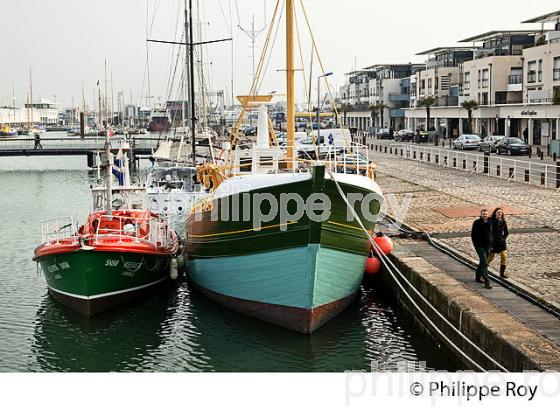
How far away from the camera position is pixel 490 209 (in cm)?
1797

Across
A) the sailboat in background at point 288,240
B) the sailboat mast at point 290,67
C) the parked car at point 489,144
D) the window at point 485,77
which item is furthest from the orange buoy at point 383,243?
the window at point 485,77

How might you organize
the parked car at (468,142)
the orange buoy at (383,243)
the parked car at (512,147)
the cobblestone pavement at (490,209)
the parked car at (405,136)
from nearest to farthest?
the cobblestone pavement at (490,209) → the orange buoy at (383,243) → the parked car at (512,147) → the parked car at (468,142) → the parked car at (405,136)

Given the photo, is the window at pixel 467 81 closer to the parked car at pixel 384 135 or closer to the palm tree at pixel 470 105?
the palm tree at pixel 470 105

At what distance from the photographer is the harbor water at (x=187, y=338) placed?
32.8 ft

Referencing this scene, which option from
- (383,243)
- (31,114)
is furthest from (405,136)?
(31,114)

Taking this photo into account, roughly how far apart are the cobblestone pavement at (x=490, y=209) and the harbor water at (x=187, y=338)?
193 cm

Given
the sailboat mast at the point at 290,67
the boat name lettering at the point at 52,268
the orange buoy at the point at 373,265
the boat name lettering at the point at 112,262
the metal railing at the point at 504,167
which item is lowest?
the orange buoy at the point at 373,265

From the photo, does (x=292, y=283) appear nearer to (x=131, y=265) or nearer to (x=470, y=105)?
(x=131, y=265)

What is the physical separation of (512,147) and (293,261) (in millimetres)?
26757

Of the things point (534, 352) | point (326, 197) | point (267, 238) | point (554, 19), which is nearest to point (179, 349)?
point (267, 238)

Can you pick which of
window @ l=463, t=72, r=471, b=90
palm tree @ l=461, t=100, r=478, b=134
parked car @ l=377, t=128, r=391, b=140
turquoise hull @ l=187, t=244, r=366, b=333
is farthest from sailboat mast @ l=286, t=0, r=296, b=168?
parked car @ l=377, t=128, r=391, b=140

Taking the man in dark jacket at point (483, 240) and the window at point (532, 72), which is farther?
the window at point (532, 72)

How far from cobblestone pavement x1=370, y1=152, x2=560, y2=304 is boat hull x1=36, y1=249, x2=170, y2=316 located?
227 inches

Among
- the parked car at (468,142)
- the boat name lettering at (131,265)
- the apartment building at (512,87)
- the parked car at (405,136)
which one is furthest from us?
the parked car at (405,136)
